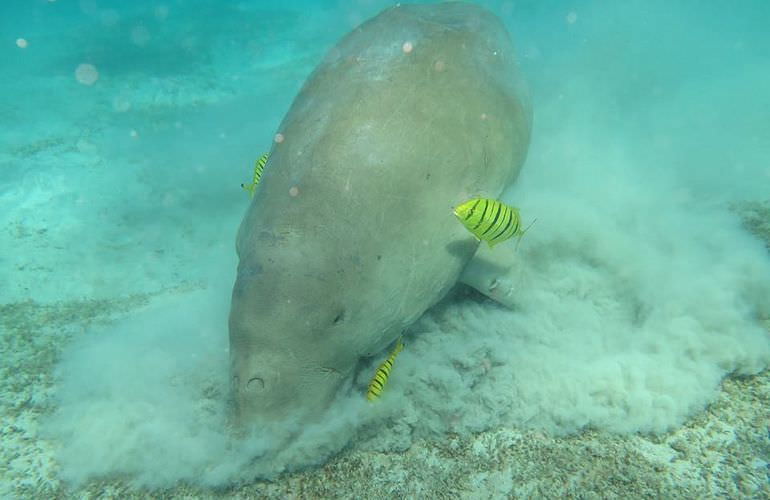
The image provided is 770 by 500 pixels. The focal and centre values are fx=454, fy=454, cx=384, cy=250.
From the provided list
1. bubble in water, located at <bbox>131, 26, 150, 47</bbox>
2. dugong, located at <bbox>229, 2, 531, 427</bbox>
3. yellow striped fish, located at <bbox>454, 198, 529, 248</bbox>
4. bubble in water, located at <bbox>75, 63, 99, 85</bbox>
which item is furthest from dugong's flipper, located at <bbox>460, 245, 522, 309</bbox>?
bubble in water, located at <bbox>131, 26, 150, 47</bbox>

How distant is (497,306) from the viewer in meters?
4.26

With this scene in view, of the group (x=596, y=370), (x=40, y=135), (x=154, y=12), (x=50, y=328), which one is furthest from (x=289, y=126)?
(x=154, y=12)

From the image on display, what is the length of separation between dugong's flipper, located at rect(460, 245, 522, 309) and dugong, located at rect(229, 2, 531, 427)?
44mm

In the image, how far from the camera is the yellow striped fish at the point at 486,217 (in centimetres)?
304

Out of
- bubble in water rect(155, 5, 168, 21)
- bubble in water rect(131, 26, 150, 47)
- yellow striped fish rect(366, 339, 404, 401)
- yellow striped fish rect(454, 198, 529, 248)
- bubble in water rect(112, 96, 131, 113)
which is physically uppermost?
bubble in water rect(155, 5, 168, 21)

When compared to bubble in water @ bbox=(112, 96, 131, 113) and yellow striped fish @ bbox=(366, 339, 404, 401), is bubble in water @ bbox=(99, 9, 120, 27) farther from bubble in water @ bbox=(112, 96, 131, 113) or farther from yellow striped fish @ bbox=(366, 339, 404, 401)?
yellow striped fish @ bbox=(366, 339, 404, 401)

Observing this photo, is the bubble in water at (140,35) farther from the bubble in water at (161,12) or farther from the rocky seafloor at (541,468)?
the rocky seafloor at (541,468)

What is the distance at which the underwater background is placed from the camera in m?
2.88

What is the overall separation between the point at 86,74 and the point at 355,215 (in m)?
18.9

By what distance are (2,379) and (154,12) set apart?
30.8 meters

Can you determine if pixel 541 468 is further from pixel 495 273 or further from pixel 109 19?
pixel 109 19

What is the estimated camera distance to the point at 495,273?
3.83 metres

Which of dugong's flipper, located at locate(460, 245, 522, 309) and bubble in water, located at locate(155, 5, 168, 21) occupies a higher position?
bubble in water, located at locate(155, 5, 168, 21)

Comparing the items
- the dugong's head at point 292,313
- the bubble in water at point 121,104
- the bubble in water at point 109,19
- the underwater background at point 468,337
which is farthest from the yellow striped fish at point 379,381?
the bubble in water at point 109,19
